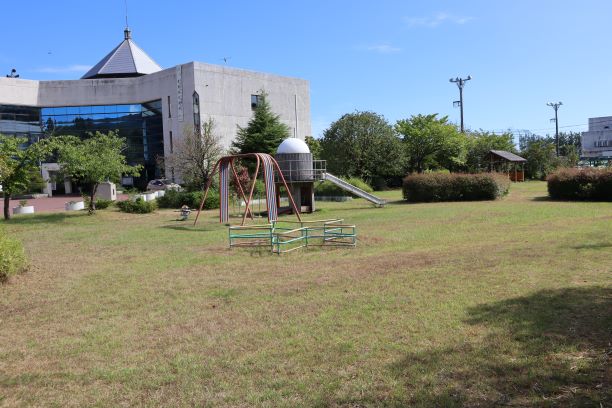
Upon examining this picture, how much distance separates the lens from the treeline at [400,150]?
4241cm

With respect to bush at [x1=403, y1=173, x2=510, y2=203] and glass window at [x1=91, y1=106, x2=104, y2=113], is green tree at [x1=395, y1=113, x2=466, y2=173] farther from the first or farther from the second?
glass window at [x1=91, y1=106, x2=104, y2=113]

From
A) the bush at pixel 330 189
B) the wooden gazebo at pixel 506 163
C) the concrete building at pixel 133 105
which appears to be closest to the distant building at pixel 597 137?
the wooden gazebo at pixel 506 163

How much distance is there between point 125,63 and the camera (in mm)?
55469

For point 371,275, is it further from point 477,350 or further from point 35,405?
point 35,405

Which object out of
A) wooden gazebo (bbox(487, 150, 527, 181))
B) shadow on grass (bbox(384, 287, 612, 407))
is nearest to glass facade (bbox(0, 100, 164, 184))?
wooden gazebo (bbox(487, 150, 527, 181))

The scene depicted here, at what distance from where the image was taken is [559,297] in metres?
6.92

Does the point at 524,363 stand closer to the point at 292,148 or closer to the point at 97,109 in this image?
the point at 292,148

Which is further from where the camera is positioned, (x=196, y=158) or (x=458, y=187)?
(x=196, y=158)

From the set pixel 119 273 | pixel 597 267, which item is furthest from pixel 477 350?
pixel 119 273

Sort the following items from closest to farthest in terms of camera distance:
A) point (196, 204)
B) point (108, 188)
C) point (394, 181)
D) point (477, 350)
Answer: point (477, 350), point (196, 204), point (108, 188), point (394, 181)

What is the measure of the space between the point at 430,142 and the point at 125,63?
111 ft

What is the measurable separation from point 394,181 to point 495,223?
31062 mm

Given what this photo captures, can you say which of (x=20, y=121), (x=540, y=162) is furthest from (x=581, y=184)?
(x=20, y=121)

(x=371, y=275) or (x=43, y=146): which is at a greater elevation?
(x=43, y=146)
